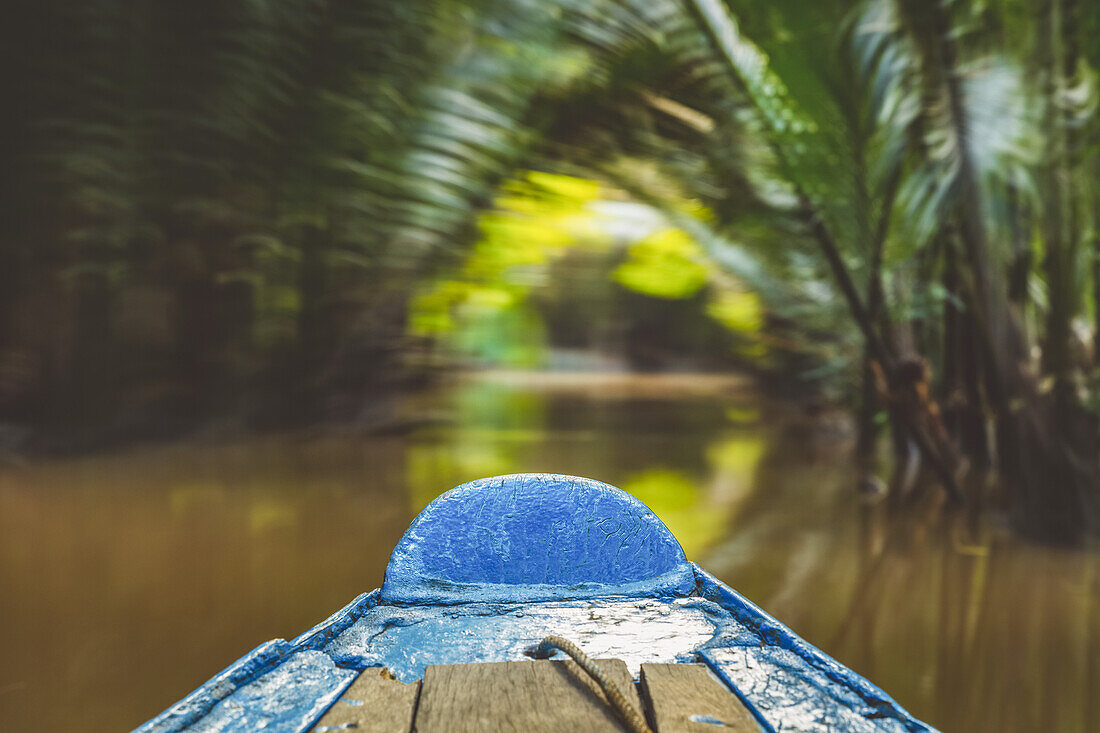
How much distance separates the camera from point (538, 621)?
0.83m

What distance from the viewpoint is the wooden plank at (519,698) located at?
0.57 m

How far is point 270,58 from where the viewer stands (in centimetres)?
262

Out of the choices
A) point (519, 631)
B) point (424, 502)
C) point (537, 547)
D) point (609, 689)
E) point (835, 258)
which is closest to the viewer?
point (609, 689)

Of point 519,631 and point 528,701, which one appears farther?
point 519,631

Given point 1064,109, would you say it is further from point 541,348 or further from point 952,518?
point 541,348

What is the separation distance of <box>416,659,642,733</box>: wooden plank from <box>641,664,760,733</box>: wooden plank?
0.06 ft

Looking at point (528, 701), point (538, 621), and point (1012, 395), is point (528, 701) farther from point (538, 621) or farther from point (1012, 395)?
point (1012, 395)

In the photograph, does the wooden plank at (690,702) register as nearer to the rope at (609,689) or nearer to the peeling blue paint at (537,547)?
the rope at (609,689)

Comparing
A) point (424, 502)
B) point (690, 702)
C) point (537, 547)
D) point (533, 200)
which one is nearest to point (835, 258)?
point (533, 200)

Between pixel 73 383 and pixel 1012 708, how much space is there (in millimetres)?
3644

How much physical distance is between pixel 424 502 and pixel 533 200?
4.11ft

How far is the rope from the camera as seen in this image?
55cm

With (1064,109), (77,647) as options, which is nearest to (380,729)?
(77,647)

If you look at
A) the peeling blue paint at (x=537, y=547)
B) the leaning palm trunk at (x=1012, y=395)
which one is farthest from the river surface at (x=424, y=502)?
the peeling blue paint at (x=537, y=547)
